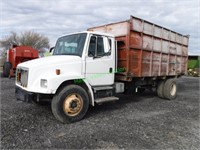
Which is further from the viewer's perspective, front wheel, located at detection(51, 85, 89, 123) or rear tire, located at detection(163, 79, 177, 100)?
rear tire, located at detection(163, 79, 177, 100)

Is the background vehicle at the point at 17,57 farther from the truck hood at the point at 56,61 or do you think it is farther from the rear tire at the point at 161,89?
the truck hood at the point at 56,61

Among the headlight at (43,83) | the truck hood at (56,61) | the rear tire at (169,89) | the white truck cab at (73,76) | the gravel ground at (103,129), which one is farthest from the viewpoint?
the rear tire at (169,89)

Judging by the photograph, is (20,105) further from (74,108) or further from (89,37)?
(89,37)

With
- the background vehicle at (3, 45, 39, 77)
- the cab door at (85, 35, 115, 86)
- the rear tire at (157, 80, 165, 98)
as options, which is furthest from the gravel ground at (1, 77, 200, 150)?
the background vehicle at (3, 45, 39, 77)

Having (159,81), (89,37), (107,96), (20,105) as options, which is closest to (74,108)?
(107,96)

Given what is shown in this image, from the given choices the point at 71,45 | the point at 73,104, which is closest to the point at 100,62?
the point at 71,45

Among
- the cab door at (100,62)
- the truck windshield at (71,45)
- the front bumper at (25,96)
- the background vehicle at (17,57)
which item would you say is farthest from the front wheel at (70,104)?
the background vehicle at (17,57)

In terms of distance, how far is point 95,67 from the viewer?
20.1 feet

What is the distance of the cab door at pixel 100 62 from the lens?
5.99 m

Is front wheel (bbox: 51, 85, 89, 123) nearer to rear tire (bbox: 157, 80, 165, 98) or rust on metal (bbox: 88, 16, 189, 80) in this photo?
rust on metal (bbox: 88, 16, 189, 80)

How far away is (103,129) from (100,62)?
2051 millimetres

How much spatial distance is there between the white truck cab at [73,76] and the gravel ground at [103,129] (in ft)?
1.68

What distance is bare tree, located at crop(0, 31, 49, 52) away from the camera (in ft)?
137

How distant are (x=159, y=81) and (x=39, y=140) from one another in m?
6.59
